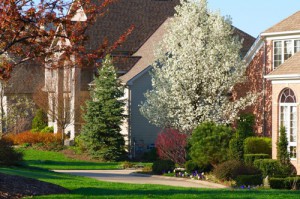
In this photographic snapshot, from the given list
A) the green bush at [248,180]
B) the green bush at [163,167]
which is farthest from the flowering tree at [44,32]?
the green bush at [163,167]

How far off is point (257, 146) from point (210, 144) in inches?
120

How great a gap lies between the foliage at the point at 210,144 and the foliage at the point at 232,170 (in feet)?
6.77

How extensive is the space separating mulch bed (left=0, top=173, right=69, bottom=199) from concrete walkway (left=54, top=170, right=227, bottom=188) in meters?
7.82

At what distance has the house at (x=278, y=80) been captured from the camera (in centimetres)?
2798

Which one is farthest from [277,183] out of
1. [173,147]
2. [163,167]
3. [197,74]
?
[197,74]

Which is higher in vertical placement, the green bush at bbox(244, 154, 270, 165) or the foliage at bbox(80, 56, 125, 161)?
the foliage at bbox(80, 56, 125, 161)

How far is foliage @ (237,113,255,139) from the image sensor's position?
107 ft

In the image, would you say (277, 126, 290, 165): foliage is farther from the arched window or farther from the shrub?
the shrub

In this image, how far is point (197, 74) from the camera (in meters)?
34.8

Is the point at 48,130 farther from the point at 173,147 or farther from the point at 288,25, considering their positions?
the point at 288,25

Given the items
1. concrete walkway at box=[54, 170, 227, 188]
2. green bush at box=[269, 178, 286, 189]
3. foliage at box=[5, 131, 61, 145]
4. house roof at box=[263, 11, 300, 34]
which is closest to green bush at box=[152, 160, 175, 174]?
concrete walkway at box=[54, 170, 227, 188]

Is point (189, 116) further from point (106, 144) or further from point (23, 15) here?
point (23, 15)

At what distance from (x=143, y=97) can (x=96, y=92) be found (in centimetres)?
298

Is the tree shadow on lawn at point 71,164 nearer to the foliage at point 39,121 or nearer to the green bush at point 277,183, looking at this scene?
the green bush at point 277,183
